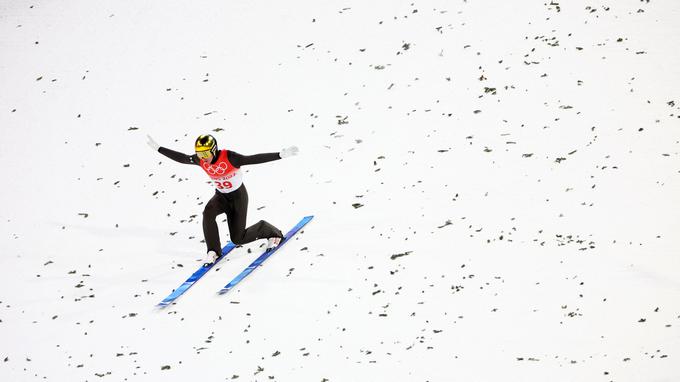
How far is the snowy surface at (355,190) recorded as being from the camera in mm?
8930

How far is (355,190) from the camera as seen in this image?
519 inches

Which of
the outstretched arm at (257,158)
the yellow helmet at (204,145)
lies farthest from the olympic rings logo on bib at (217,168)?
the yellow helmet at (204,145)

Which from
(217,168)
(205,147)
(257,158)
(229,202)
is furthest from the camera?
(229,202)

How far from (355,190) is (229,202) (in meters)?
2.77

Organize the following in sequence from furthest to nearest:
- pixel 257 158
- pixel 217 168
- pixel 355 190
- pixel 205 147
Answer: pixel 355 190 < pixel 217 168 < pixel 257 158 < pixel 205 147

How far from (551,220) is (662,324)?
310 cm

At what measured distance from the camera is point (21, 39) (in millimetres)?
21391

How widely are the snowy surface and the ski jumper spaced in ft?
1.75

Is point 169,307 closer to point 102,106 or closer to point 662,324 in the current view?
point 662,324

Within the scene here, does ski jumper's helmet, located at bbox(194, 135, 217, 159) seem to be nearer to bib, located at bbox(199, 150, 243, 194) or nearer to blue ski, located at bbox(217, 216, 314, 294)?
bib, located at bbox(199, 150, 243, 194)

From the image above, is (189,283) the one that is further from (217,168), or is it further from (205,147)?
(205,147)

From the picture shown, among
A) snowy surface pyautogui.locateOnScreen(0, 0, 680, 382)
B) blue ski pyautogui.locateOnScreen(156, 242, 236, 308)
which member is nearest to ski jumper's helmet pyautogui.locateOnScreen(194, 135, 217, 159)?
blue ski pyautogui.locateOnScreen(156, 242, 236, 308)

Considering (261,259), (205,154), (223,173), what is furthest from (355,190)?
(205,154)

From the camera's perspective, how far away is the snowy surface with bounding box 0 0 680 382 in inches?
352
